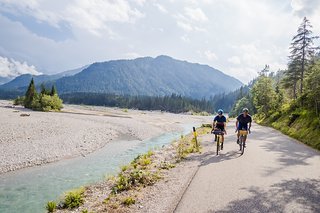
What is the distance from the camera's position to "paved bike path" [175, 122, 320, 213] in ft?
27.5

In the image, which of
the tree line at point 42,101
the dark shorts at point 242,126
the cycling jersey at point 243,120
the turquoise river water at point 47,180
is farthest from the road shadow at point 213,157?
the tree line at point 42,101

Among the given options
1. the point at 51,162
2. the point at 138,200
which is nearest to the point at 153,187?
the point at 138,200

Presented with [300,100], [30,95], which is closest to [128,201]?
[300,100]

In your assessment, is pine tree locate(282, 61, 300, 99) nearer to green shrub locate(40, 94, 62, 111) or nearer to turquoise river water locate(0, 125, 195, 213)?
turquoise river water locate(0, 125, 195, 213)

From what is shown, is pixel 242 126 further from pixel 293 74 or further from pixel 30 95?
pixel 30 95

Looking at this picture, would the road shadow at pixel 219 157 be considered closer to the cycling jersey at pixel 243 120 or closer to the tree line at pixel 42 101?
the cycling jersey at pixel 243 120

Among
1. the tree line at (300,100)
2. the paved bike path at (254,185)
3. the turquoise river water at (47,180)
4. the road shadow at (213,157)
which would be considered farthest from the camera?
the tree line at (300,100)

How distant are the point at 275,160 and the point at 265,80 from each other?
61163mm

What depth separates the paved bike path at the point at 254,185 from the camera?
330 inches

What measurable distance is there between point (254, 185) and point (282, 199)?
1579 mm

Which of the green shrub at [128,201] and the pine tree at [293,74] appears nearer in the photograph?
the green shrub at [128,201]

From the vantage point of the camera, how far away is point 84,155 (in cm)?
2394

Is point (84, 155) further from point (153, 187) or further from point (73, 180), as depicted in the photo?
point (153, 187)

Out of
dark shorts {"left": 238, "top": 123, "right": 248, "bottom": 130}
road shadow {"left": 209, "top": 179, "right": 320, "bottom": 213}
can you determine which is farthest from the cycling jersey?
road shadow {"left": 209, "top": 179, "right": 320, "bottom": 213}
